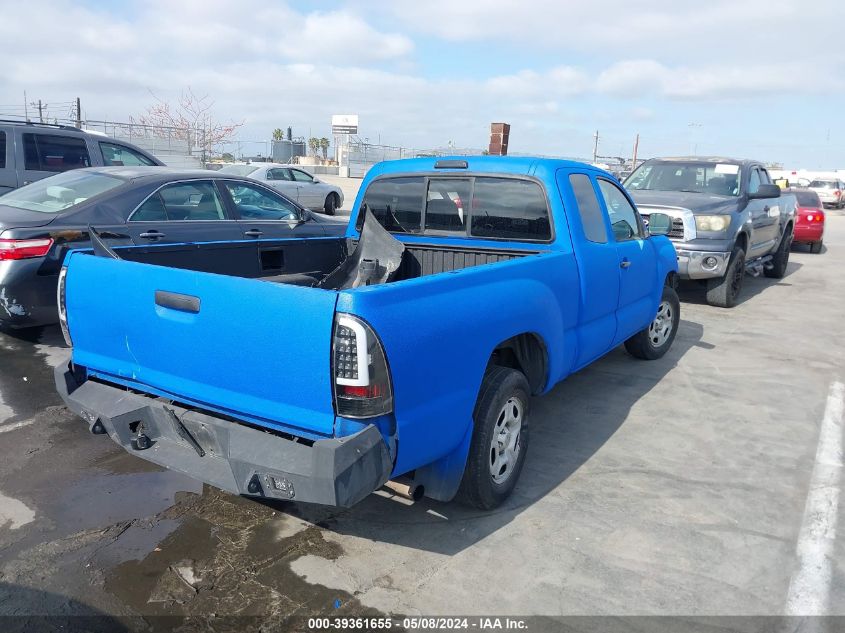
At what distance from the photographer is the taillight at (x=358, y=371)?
2.57 m

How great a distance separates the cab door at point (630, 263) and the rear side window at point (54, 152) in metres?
7.29

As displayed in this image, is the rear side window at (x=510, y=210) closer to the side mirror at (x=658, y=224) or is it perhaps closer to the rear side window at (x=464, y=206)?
→ the rear side window at (x=464, y=206)

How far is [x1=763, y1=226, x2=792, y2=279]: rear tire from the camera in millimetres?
12067

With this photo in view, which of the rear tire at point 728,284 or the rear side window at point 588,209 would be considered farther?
the rear tire at point 728,284

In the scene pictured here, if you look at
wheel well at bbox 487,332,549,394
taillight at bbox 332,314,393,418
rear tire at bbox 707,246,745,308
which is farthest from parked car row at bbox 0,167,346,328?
rear tire at bbox 707,246,745,308

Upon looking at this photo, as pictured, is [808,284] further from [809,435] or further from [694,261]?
[809,435]

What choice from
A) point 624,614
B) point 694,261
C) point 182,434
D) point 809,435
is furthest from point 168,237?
point 694,261

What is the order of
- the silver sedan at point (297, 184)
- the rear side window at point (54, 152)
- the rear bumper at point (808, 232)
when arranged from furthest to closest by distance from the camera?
the silver sedan at point (297, 184), the rear bumper at point (808, 232), the rear side window at point (54, 152)

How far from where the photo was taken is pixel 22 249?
548 centimetres

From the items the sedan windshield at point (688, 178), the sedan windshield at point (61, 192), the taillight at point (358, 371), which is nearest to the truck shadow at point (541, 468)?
the taillight at point (358, 371)

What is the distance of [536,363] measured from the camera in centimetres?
397

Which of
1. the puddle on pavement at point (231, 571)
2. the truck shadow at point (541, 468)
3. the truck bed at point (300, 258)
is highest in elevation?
the truck bed at point (300, 258)

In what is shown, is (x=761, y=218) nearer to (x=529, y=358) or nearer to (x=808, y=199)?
(x=529, y=358)

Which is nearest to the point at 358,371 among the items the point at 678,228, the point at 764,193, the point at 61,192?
the point at 61,192
